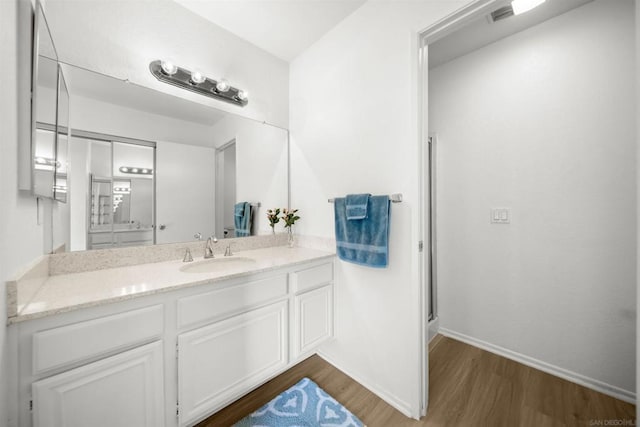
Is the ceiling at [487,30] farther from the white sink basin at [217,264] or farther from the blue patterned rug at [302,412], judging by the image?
the blue patterned rug at [302,412]

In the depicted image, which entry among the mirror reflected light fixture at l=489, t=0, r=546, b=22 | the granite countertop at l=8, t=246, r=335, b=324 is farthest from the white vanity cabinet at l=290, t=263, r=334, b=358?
the mirror reflected light fixture at l=489, t=0, r=546, b=22

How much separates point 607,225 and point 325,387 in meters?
2.12

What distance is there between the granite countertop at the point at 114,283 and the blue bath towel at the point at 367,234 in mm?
248

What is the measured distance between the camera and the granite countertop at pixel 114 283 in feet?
2.71

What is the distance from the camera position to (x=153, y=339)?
104 centimetres

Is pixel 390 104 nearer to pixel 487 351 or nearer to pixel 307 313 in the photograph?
pixel 307 313

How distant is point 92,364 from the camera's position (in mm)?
903

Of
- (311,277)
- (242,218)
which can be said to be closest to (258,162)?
(242,218)

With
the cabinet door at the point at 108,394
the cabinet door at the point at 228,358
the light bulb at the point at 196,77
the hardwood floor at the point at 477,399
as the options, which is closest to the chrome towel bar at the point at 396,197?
the cabinet door at the point at 228,358

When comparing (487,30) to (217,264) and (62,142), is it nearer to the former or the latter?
(217,264)

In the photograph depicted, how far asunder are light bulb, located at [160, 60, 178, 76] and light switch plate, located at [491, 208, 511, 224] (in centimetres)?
255

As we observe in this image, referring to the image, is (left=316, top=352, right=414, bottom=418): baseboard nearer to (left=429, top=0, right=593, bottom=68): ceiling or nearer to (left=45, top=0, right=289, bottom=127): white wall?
(left=45, top=0, right=289, bottom=127): white wall

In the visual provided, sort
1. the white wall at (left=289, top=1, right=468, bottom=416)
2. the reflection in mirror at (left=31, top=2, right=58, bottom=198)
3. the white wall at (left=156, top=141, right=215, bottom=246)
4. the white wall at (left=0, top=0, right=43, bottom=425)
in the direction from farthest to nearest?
the white wall at (left=156, top=141, right=215, bottom=246), the white wall at (left=289, top=1, right=468, bottom=416), the reflection in mirror at (left=31, top=2, right=58, bottom=198), the white wall at (left=0, top=0, right=43, bottom=425)

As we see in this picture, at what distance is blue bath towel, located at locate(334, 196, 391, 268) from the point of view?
147cm
